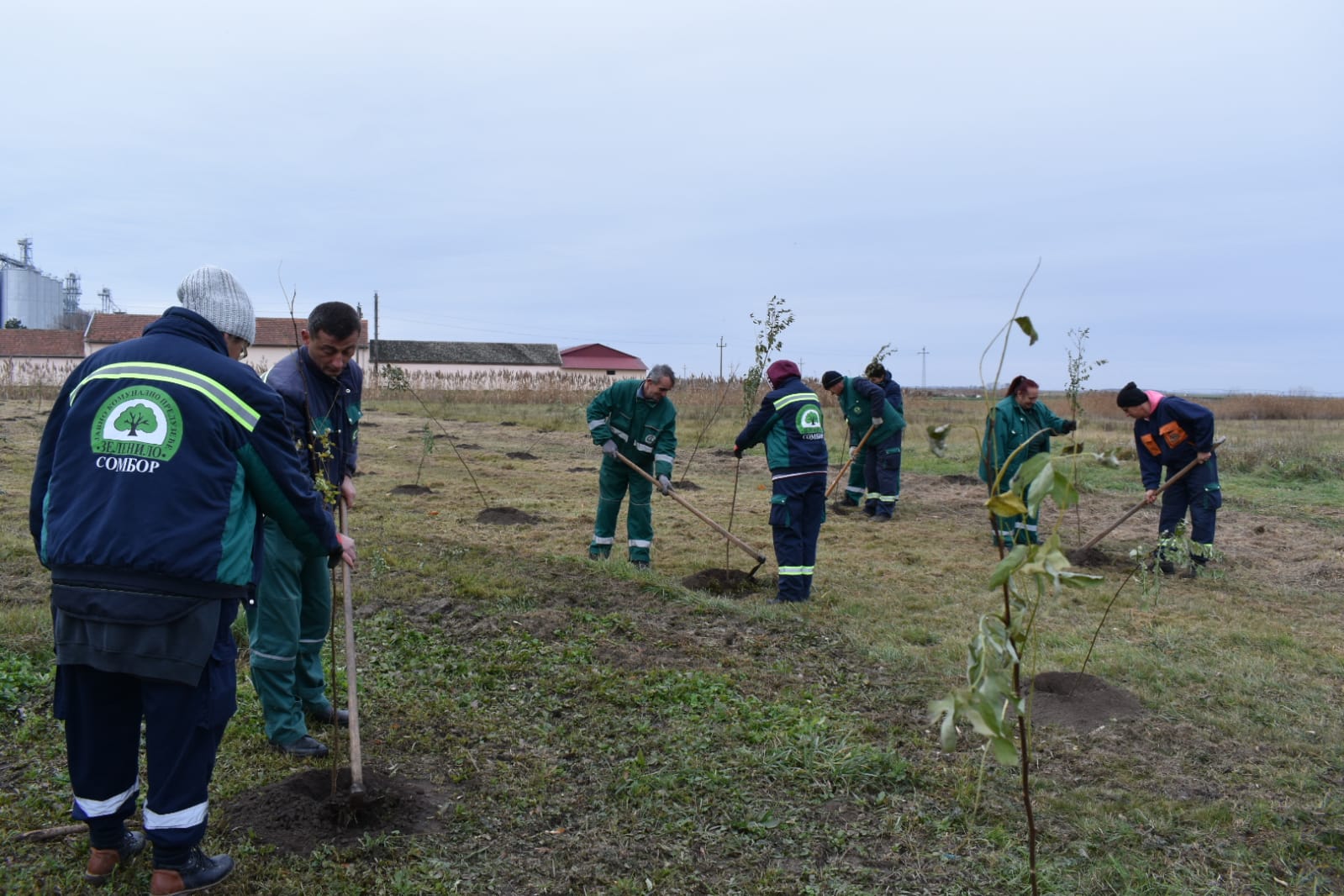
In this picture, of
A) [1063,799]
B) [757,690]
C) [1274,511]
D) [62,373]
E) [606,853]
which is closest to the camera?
[606,853]

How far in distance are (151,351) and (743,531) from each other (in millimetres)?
7556

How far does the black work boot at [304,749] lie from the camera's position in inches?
147

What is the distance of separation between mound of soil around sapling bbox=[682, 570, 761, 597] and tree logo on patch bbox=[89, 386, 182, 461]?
4965 mm

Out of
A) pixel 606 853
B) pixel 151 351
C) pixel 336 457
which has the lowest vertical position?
pixel 606 853

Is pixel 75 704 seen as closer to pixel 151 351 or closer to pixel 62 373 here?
pixel 151 351

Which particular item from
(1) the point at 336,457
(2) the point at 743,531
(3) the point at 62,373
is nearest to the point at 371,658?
(1) the point at 336,457

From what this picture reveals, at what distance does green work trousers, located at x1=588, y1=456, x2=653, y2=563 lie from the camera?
7750mm

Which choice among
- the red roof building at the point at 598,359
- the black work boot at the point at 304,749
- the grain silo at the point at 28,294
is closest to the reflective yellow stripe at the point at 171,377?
the black work boot at the point at 304,749

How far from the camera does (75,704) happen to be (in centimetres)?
265

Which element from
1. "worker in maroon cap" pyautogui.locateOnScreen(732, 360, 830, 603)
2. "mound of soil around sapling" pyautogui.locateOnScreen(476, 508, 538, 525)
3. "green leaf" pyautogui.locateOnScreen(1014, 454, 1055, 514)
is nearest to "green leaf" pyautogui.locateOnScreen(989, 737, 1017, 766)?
"green leaf" pyautogui.locateOnScreen(1014, 454, 1055, 514)

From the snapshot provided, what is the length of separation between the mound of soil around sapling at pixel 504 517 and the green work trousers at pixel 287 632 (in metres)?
5.44

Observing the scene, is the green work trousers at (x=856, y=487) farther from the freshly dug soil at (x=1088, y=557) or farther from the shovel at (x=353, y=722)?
the shovel at (x=353, y=722)

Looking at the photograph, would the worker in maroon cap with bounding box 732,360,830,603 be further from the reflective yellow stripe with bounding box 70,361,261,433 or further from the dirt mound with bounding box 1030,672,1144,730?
the reflective yellow stripe with bounding box 70,361,261,433

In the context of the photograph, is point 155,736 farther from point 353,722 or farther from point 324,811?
point 324,811
